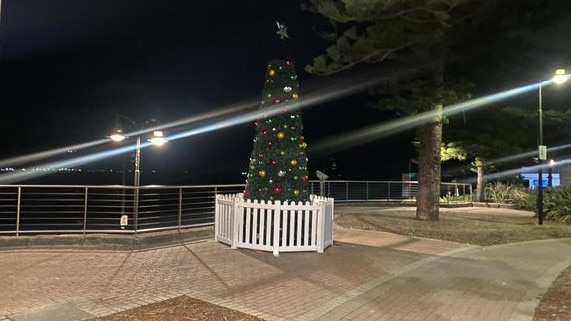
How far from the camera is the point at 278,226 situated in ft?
31.1

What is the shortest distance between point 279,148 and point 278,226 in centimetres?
170

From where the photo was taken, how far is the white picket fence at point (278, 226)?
948 cm

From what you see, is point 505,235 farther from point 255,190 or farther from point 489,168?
point 489,168

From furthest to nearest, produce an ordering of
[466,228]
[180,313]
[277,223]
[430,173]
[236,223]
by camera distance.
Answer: [430,173]
[466,228]
[236,223]
[277,223]
[180,313]

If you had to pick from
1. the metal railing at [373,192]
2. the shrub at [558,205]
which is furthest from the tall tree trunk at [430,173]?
the metal railing at [373,192]

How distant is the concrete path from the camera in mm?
6070

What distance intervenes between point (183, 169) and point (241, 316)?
3821 inches

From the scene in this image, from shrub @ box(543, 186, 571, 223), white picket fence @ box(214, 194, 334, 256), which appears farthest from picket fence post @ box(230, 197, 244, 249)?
shrub @ box(543, 186, 571, 223)

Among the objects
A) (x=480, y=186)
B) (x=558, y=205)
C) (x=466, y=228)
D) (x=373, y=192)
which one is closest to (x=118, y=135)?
(x=466, y=228)

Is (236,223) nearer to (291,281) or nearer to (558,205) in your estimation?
(291,281)

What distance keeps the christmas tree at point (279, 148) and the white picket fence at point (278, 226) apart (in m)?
0.53

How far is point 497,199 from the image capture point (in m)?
26.9

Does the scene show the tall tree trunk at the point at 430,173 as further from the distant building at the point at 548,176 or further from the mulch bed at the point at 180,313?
the mulch bed at the point at 180,313

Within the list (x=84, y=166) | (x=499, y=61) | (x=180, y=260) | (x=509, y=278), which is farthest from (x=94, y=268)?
(x=84, y=166)
